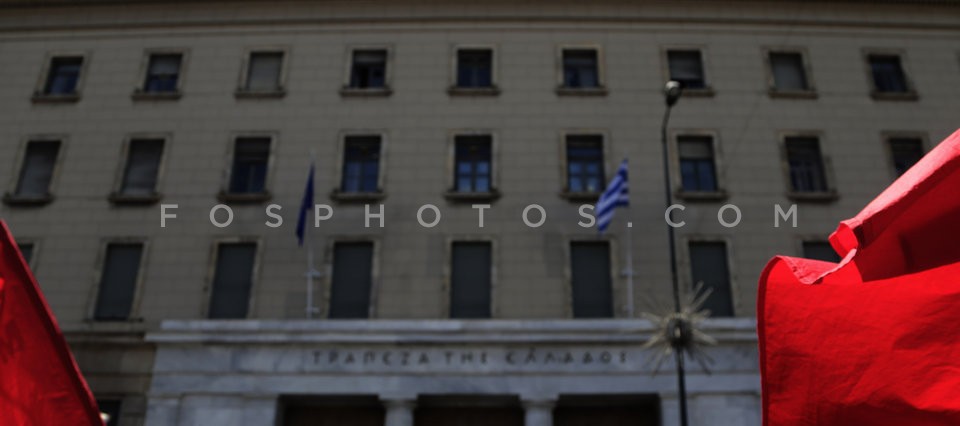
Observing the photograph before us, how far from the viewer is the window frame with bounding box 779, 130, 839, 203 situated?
20812 mm

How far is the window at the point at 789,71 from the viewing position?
22.5 m

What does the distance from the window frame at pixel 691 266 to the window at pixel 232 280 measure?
34.3 feet

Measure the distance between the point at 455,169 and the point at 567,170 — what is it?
2.88 m

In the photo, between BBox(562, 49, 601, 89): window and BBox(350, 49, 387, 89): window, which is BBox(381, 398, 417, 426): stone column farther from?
BBox(562, 49, 601, 89): window

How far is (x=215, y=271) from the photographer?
66.7 feet

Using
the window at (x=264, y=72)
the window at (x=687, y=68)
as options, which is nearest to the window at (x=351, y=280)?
the window at (x=264, y=72)

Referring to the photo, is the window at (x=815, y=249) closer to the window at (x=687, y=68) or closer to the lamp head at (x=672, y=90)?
the window at (x=687, y=68)

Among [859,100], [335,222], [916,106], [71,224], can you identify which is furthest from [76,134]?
[916,106]

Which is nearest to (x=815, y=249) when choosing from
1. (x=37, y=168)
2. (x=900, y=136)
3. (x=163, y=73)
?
(x=900, y=136)

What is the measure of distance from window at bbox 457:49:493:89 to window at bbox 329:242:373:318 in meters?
5.40

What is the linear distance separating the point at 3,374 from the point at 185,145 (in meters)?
19.0

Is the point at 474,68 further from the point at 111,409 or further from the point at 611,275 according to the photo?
the point at 111,409

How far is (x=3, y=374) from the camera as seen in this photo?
3.79m

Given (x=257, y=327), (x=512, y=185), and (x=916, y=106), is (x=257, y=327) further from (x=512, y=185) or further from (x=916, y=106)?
(x=916, y=106)
